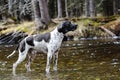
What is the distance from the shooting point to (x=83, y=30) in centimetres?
2762

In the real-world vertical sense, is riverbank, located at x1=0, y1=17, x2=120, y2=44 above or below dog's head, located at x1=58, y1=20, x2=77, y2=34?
below

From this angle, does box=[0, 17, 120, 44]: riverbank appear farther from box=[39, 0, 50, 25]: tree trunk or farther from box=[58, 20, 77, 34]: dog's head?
box=[58, 20, 77, 34]: dog's head

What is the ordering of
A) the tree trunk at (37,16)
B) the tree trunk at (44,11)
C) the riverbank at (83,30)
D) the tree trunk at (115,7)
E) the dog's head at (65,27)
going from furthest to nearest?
the tree trunk at (115,7)
the tree trunk at (44,11)
the tree trunk at (37,16)
the riverbank at (83,30)
the dog's head at (65,27)

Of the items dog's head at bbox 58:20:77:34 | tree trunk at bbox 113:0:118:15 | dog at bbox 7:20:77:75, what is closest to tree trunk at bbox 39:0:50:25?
tree trunk at bbox 113:0:118:15

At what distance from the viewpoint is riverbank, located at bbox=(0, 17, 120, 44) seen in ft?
90.6

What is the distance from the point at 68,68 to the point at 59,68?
35cm

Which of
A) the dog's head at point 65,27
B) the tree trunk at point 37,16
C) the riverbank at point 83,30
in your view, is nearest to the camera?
the dog's head at point 65,27

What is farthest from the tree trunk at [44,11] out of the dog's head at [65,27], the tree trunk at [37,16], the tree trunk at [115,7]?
the dog's head at [65,27]

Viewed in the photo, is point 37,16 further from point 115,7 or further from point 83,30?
point 115,7

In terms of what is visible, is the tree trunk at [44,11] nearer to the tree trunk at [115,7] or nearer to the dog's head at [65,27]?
the tree trunk at [115,7]

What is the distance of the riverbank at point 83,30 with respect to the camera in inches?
1088

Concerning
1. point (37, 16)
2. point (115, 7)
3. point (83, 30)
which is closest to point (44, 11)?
point (37, 16)

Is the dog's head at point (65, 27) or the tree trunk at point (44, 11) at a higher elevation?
the dog's head at point (65, 27)

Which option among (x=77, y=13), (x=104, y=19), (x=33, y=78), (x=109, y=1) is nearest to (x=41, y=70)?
(x=33, y=78)
